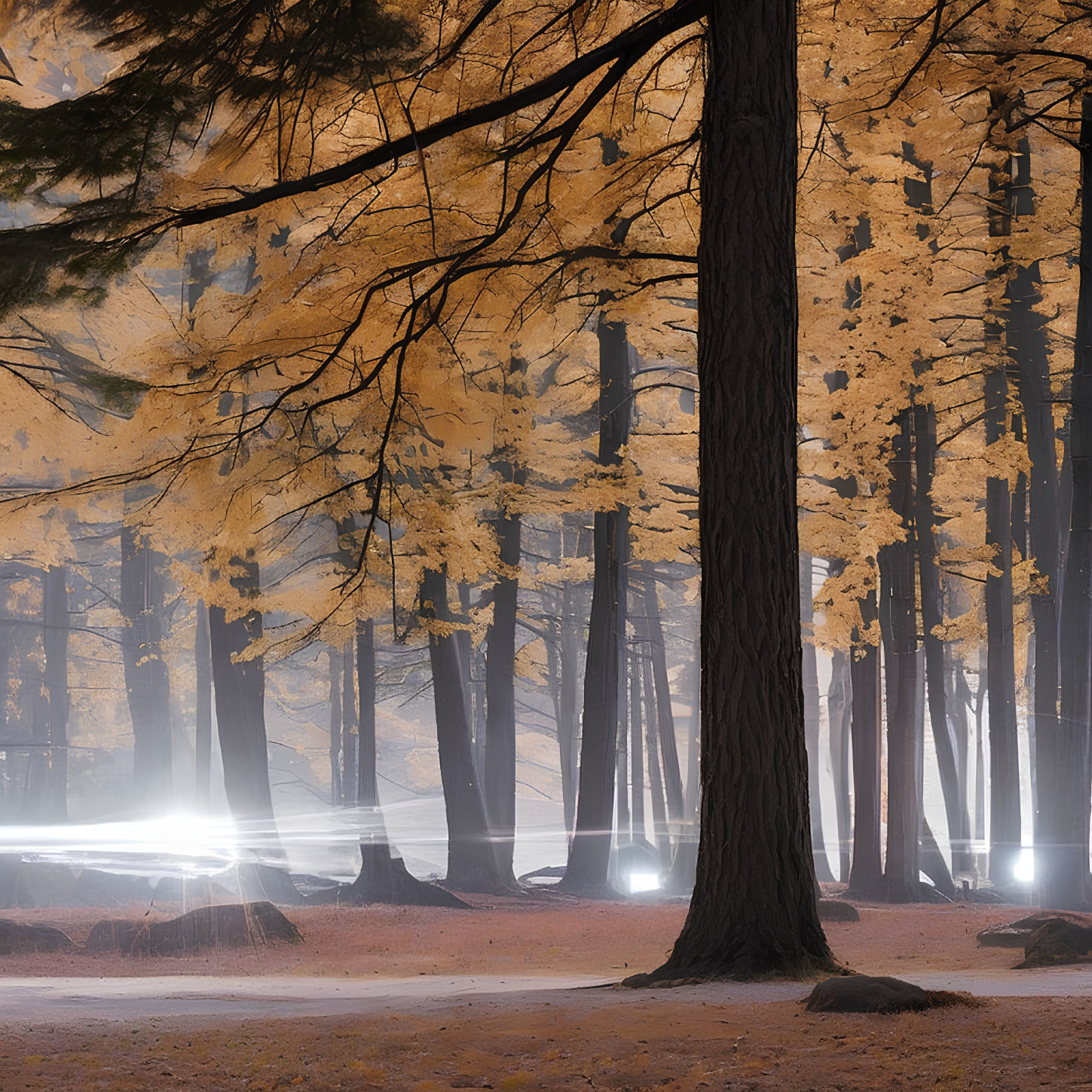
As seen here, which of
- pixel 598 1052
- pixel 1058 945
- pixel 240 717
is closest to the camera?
pixel 598 1052

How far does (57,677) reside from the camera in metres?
29.0

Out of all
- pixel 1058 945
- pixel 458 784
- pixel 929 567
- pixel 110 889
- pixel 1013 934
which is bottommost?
pixel 110 889

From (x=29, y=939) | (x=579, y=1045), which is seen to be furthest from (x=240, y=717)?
(x=579, y=1045)

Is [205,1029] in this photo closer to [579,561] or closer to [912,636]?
[912,636]

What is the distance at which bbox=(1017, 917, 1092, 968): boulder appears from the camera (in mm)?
9086

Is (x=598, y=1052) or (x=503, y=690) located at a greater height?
(x=503, y=690)

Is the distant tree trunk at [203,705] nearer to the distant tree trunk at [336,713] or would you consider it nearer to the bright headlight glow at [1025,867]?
the distant tree trunk at [336,713]

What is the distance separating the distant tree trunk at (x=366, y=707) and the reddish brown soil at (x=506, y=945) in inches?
123

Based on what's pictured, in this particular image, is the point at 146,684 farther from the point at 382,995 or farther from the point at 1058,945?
the point at 1058,945

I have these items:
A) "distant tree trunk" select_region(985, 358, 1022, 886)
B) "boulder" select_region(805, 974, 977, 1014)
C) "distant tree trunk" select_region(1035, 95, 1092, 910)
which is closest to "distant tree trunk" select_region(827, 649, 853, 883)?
"distant tree trunk" select_region(985, 358, 1022, 886)

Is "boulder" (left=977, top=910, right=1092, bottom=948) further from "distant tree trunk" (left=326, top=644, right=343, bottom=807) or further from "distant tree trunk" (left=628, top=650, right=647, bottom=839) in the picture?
"distant tree trunk" (left=326, top=644, right=343, bottom=807)

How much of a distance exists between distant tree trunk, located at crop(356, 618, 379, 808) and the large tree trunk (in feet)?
34.6

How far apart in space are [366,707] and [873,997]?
13.1m

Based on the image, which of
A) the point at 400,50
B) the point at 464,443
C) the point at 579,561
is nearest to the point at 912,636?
the point at 464,443
